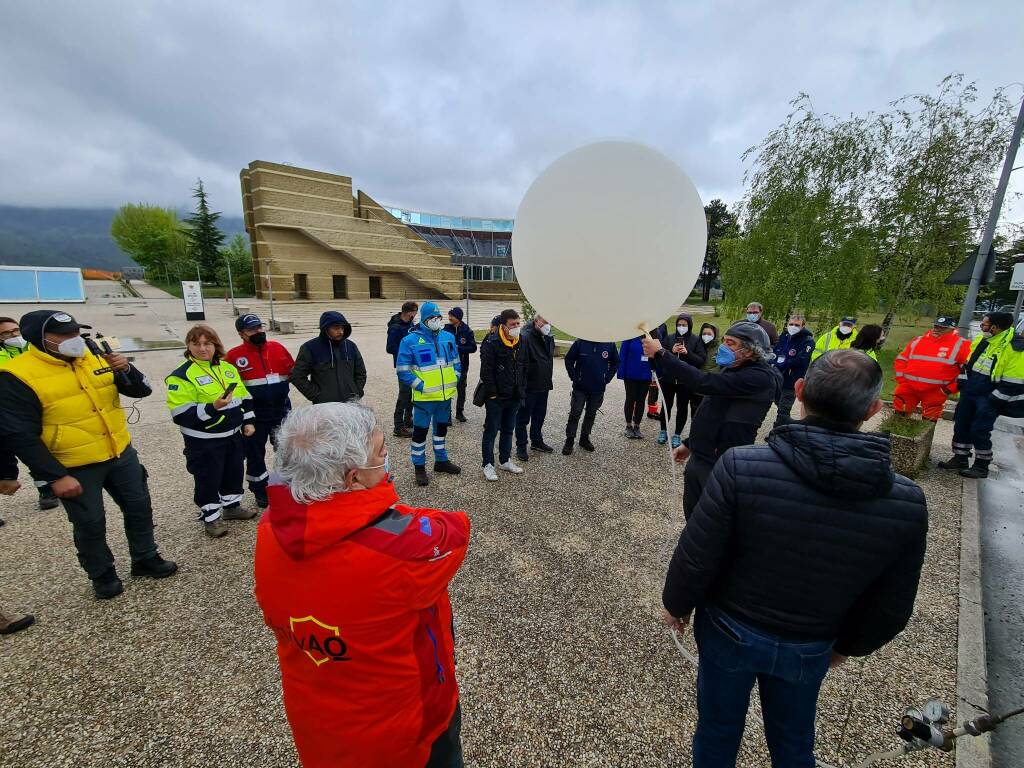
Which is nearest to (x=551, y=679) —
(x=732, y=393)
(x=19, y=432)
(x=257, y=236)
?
(x=732, y=393)

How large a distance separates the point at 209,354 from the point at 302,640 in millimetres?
3082

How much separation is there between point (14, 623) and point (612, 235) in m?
4.38

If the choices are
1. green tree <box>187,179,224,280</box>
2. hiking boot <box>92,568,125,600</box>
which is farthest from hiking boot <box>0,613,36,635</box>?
green tree <box>187,179,224,280</box>

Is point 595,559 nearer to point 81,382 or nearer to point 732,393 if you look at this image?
point 732,393

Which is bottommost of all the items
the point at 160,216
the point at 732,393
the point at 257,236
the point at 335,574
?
the point at 335,574

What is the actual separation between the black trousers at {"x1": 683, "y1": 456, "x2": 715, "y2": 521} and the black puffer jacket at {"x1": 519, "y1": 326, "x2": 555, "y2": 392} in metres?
2.55

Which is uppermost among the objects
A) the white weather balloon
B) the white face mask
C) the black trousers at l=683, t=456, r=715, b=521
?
the white weather balloon

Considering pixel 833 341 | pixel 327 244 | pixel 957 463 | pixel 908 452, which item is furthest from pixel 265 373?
pixel 327 244

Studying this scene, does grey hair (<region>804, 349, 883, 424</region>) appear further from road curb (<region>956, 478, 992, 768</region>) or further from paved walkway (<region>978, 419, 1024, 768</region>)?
paved walkway (<region>978, 419, 1024, 768</region>)

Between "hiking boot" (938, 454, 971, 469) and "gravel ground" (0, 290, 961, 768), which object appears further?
"hiking boot" (938, 454, 971, 469)

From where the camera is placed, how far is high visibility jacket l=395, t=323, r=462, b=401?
4566mm

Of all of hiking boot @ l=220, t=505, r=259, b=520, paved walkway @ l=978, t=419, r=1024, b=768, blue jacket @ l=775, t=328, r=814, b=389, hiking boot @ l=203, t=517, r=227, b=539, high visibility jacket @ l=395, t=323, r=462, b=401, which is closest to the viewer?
paved walkway @ l=978, t=419, r=1024, b=768

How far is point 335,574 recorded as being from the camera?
1.07m

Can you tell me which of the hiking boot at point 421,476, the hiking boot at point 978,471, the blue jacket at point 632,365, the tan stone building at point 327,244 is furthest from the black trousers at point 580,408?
the tan stone building at point 327,244
